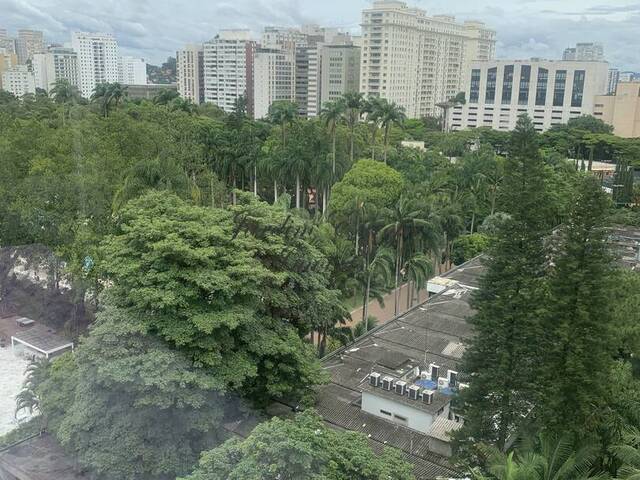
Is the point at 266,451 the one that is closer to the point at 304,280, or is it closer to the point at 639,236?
the point at 304,280

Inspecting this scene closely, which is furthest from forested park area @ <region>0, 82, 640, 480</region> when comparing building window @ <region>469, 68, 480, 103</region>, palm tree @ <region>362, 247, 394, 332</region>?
building window @ <region>469, 68, 480, 103</region>

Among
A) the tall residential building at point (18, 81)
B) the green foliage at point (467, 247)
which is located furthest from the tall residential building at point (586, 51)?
the tall residential building at point (18, 81)

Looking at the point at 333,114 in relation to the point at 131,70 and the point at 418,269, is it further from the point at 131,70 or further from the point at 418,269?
the point at 418,269

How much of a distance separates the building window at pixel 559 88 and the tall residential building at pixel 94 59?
18.8 m

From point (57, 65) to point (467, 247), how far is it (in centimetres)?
886

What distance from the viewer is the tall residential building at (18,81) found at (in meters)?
15.6

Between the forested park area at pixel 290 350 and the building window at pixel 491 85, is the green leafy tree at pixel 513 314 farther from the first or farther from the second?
the building window at pixel 491 85

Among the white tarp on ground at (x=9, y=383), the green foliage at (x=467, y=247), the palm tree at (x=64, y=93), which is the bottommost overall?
the white tarp on ground at (x=9, y=383)

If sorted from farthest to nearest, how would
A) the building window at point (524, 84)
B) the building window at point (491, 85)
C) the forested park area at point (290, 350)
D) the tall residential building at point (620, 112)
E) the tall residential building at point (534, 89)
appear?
the tall residential building at point (620, 112) → the building window at point (491, 85) → the building window at point (524, 84) → the tall residential building at point (534, 89) → the forested park area at point (290, 350)

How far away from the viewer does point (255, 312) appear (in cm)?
Result: 520

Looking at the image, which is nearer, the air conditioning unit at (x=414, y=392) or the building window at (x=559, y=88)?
the air conditioning unit at (x=414, y=392)

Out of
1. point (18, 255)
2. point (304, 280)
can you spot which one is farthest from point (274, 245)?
point (18, 255)

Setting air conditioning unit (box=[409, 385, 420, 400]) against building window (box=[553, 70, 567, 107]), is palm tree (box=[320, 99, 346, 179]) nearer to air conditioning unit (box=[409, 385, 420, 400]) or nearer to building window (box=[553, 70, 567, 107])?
air conditioning unit (box=[409, 385, 420, 400])

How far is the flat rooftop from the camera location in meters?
5.16
